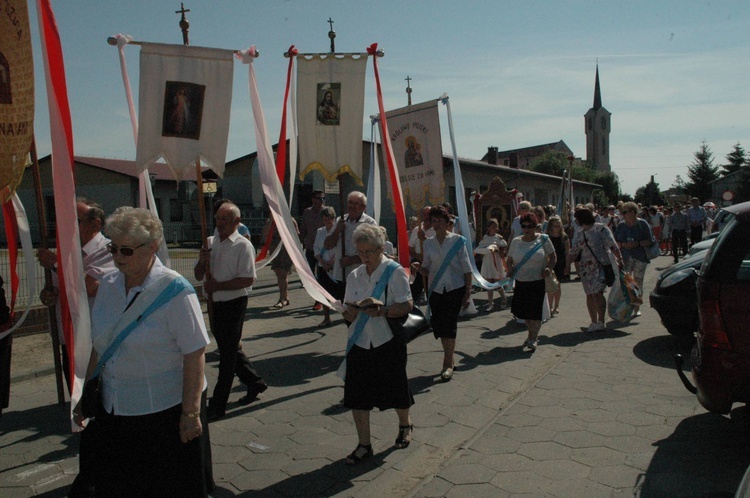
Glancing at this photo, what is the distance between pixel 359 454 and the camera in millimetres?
4453

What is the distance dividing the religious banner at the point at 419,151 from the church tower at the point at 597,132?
122410 mm

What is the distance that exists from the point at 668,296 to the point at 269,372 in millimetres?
4865

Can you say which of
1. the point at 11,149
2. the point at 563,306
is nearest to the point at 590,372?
the point at 563,306

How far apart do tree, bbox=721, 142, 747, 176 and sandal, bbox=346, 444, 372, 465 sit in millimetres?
84596

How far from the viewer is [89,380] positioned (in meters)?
3.02

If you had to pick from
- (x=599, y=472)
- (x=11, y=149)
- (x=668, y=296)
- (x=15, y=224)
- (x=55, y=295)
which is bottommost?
(x=599, y=472)

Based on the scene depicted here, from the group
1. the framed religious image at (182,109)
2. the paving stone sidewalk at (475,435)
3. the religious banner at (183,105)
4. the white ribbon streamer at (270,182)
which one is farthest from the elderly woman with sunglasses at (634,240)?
the framed religious image at (182,109)

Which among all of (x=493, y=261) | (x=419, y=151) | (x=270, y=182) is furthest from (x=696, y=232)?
(x=270, y=182)

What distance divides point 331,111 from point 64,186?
350 centimetres

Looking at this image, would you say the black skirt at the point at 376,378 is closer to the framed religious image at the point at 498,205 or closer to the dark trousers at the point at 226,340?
the dark trousers at the point at 226,340

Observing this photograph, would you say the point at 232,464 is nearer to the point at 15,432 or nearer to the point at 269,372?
the point at 15,432

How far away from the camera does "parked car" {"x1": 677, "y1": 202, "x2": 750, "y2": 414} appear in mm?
4109

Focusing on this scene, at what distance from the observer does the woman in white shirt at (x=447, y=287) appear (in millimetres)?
6660

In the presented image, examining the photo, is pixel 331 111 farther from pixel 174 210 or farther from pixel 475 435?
pixel 174 210
